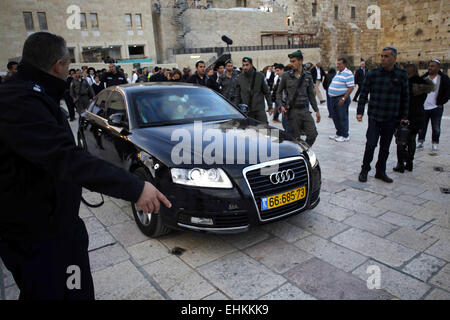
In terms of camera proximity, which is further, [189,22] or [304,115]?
[189,22]

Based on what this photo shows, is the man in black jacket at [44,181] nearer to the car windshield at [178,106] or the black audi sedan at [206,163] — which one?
the black audi sedan at [206,163]

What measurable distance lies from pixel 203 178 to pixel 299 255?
3.94ft

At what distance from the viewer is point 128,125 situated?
3908 mm

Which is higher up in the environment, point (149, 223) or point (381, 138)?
point (381, 138)

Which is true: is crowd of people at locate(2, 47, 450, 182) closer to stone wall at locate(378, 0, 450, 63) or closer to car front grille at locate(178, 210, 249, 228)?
car front grille at locate(178, 210, 249, 228)

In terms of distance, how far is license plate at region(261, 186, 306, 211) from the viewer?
307 cm

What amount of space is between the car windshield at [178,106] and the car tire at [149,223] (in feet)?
2.57

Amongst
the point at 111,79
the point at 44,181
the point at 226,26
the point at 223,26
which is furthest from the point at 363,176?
the point at 226,26

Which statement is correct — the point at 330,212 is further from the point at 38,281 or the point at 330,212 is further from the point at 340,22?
the point at 340,22

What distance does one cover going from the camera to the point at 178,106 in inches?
167

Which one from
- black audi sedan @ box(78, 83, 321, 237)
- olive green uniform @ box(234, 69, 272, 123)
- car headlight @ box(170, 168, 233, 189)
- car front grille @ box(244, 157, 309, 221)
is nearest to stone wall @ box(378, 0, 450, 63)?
olive green uniform @ box(234, 69, 272, 123)

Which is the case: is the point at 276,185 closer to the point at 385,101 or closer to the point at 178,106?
the point at 178,106

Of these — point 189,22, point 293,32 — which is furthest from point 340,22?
point 189,22
